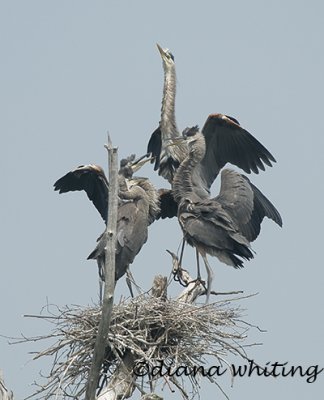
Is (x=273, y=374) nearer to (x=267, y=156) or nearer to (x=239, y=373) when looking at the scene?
(x=239, y=373)

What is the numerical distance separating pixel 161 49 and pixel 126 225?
4552 mm

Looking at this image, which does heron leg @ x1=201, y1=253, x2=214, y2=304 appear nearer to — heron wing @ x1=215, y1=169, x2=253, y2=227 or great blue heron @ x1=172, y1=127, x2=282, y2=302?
great blue heron @ x1=172, y1=127, x2=282, y2=302

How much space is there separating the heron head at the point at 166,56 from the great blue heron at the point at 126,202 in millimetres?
2518

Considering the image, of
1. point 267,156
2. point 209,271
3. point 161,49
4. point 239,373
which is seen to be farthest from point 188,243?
point 161,49

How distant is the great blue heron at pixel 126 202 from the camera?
11789 millimetres

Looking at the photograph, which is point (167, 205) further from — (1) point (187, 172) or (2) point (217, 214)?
(2) point (217, 214)

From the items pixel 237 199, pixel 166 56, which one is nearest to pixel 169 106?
pixel 166 56

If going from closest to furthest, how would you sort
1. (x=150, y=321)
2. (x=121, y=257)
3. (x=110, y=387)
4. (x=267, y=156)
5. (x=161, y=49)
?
(x=110, y=387) → (x=150, y=321) → (x=121, y=257) → (x=267, y=156) → (x=161, y=49)

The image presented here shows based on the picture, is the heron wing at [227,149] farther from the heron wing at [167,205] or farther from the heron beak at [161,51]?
the heron beak at [161,51]

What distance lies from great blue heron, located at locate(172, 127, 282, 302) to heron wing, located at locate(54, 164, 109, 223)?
981 mm

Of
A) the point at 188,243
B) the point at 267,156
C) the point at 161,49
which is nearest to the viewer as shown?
the point at 188,243

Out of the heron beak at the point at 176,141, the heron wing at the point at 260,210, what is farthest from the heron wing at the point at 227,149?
the heron wing at the point at 260,210

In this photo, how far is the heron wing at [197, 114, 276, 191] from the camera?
14.1 metres

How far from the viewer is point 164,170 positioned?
14484 mm
